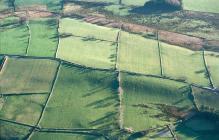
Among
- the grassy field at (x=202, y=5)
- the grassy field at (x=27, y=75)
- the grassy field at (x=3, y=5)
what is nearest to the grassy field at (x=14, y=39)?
the grassy field at (x=27, y=75)

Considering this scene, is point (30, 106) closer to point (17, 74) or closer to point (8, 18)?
point (17, 74)

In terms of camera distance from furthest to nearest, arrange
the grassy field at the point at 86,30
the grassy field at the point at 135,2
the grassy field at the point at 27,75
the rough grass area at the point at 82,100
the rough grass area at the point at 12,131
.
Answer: the grassy field at the point at 135,2 → the grassy field at the point at 86,30 → the grassy field at the point at 27,75 → the rough grass area at the point at 82,100 → the rough grass area at the point at 12,131

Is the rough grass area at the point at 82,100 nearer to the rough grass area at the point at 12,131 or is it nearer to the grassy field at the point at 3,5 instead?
the rough grass area at the point at 12,131

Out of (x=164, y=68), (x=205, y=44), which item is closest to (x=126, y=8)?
(x=205, y=44)

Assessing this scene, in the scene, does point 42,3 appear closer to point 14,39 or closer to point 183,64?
point 14,39

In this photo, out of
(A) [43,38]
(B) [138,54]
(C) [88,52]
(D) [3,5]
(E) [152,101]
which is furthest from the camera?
(D) [3,5]

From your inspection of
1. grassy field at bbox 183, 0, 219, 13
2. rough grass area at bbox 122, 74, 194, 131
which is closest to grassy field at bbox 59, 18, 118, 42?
rough grass area at bbox 122, 74, 194, 131

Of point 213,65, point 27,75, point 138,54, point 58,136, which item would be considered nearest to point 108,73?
point 138,54
